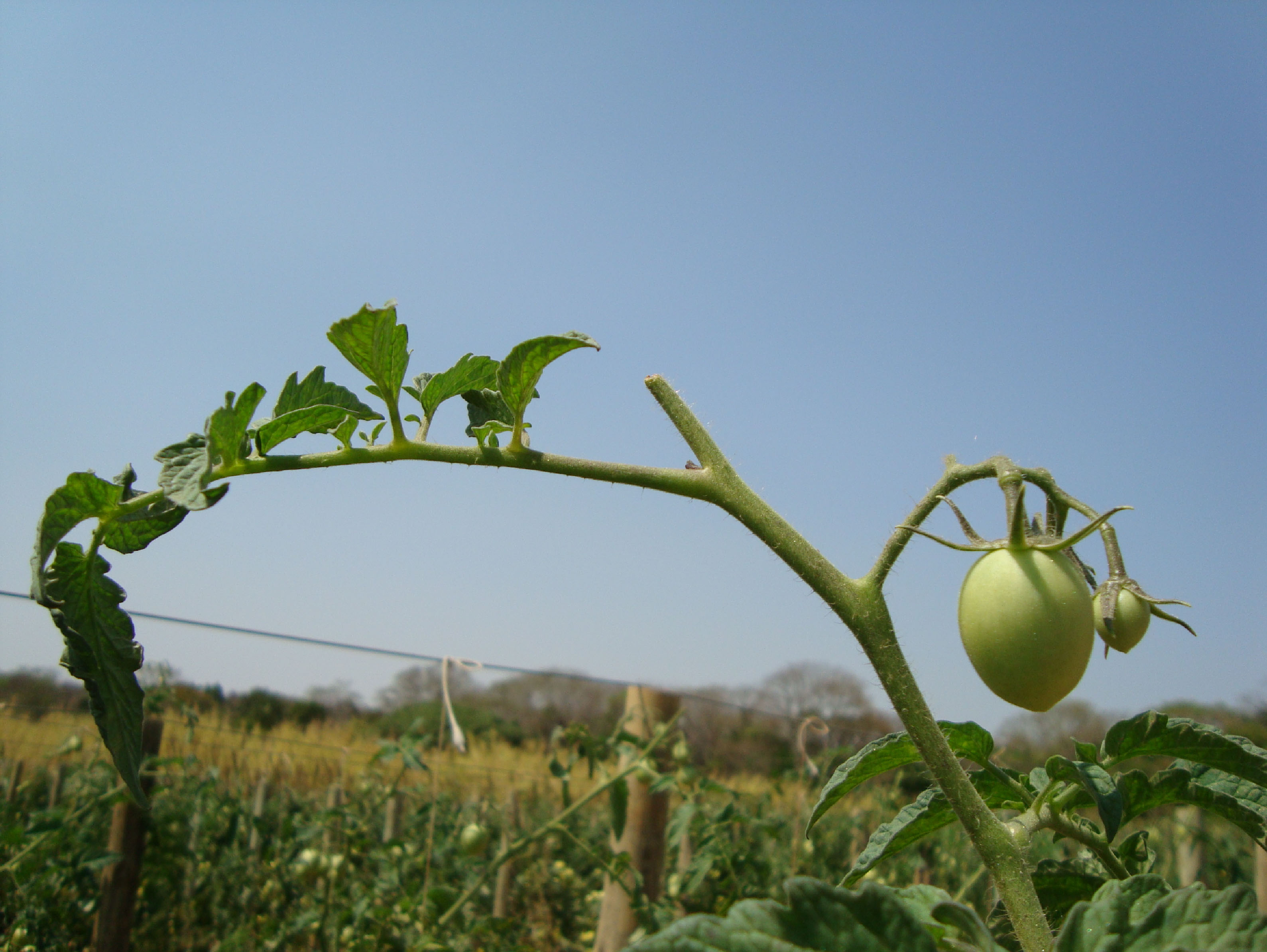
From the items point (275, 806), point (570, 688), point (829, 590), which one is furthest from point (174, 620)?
point (570, 688)

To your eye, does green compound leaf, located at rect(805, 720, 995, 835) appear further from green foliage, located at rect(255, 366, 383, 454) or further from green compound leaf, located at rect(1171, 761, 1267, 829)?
green foliage, located at rect(255, 366, 383, 454)

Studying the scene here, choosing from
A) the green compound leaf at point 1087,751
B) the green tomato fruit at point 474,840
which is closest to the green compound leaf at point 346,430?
the green compound leaf at point 1087,751

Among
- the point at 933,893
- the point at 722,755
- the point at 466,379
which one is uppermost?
the point at 466,379

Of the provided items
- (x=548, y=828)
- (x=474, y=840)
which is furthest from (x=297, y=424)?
(x=474, y=840)

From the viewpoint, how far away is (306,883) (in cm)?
318

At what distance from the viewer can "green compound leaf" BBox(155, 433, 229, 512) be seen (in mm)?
671

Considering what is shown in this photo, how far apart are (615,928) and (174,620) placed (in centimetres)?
167

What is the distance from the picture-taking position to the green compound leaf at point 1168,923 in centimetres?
51

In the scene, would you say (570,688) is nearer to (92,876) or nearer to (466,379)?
(92,876)

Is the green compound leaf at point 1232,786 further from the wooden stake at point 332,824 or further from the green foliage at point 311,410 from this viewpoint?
→ the wooden stake at point 332,824

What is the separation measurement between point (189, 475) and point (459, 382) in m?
0.26

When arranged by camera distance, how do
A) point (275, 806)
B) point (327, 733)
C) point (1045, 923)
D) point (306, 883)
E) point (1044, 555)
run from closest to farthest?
point (1045, 923)
point (1044, 555)
point (306, 883)
point (275, 806)
point (327, 733)

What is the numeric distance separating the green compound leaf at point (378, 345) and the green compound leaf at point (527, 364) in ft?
0.32

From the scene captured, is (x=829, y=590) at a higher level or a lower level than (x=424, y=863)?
higher
